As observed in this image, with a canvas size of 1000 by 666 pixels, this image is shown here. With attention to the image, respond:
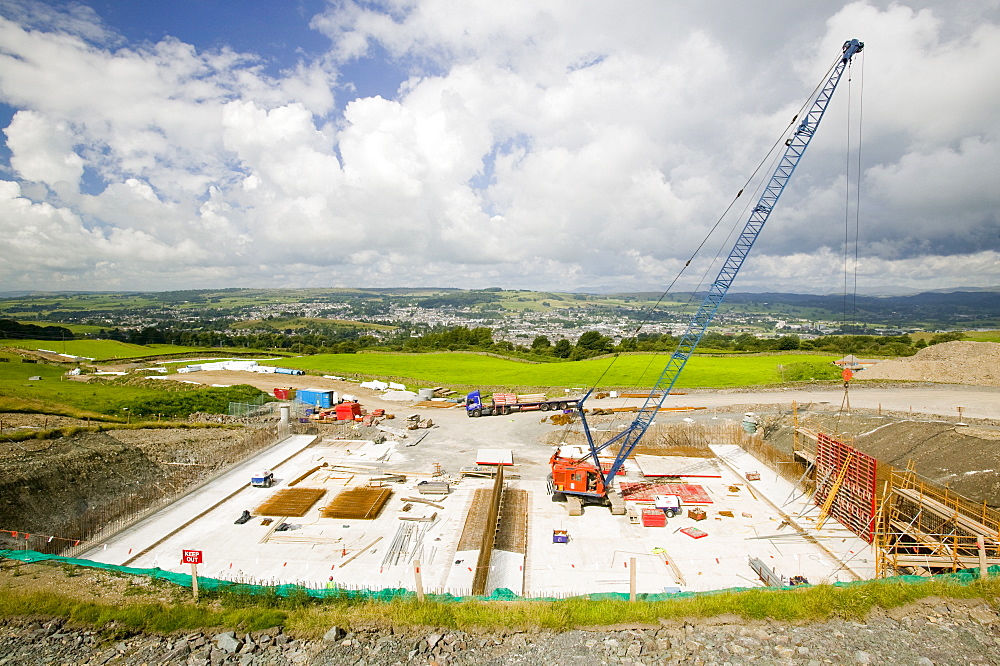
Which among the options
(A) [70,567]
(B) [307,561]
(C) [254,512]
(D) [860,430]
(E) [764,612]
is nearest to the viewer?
(E) [764,612]

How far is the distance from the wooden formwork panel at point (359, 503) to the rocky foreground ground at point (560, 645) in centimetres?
1143

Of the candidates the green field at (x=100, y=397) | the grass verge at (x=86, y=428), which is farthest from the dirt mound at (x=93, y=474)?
the green field at (x=100, y=397)

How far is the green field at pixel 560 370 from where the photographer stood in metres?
57.3

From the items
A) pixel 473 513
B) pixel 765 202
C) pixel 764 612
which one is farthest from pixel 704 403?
pixel 764 612

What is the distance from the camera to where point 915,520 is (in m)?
19.0

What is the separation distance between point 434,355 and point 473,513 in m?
65.1

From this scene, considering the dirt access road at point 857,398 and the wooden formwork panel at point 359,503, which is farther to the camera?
the dirt access road at point 857,398

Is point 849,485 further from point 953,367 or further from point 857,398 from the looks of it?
point 953,367

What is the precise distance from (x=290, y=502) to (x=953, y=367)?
214ft

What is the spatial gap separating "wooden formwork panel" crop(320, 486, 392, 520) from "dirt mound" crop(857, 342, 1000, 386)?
2125 inches

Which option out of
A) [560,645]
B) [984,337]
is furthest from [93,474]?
[984,337]

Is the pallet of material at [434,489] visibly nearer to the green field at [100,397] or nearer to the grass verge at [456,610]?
the grass verge at [456,610]

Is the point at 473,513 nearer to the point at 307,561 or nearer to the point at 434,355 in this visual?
the point at 307,561

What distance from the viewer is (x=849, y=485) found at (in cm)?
2233
